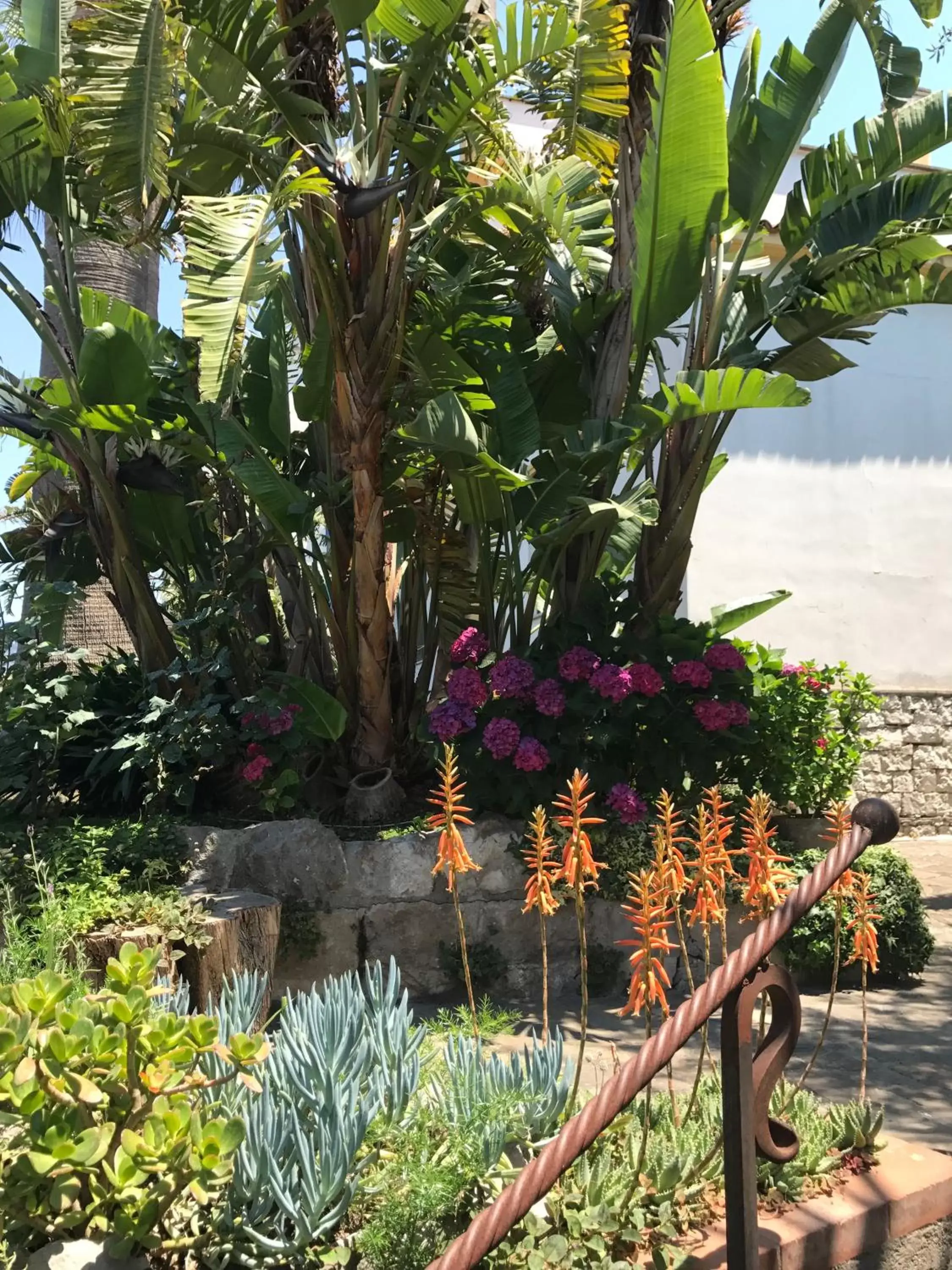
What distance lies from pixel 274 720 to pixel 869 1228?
420 centimetres

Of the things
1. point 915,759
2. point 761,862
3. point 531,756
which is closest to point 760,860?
point 761,862

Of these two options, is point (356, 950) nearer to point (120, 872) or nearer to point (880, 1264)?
point (120, 872)

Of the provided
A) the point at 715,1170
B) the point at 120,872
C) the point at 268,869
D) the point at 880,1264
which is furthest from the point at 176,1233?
the point at 268,869

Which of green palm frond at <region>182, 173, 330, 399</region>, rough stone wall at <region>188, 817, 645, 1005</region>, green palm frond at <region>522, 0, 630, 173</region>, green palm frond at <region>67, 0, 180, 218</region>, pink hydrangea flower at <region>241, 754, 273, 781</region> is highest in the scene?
green palm frond at <region>522, 0, 630, 173</region>

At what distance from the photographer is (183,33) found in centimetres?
572

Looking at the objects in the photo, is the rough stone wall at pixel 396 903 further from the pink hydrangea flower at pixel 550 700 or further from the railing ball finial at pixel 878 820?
the railing ball finial at pixel 878 820

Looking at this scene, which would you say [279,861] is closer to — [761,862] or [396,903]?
[396,903]

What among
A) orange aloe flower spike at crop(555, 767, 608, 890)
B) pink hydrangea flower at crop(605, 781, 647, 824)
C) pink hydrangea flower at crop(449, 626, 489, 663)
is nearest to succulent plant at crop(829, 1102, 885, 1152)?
orange aloe flower spike at crop(555, 767, 608, 890)

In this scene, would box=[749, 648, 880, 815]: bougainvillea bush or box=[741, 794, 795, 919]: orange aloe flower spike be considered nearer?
box=[741, 794, 795, 919]: orange aloe flower spike

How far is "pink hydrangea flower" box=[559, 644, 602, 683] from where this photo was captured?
6020 millimetres

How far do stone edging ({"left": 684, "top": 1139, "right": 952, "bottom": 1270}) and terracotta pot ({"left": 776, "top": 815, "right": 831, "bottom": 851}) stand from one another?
160 inches

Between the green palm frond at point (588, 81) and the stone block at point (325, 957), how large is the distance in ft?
15.5

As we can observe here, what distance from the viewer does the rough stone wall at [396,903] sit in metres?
5.60

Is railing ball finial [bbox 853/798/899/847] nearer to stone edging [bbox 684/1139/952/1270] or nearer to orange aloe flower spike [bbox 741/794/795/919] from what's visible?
orange aloe flower spike [bbox 741/794/795/919]
